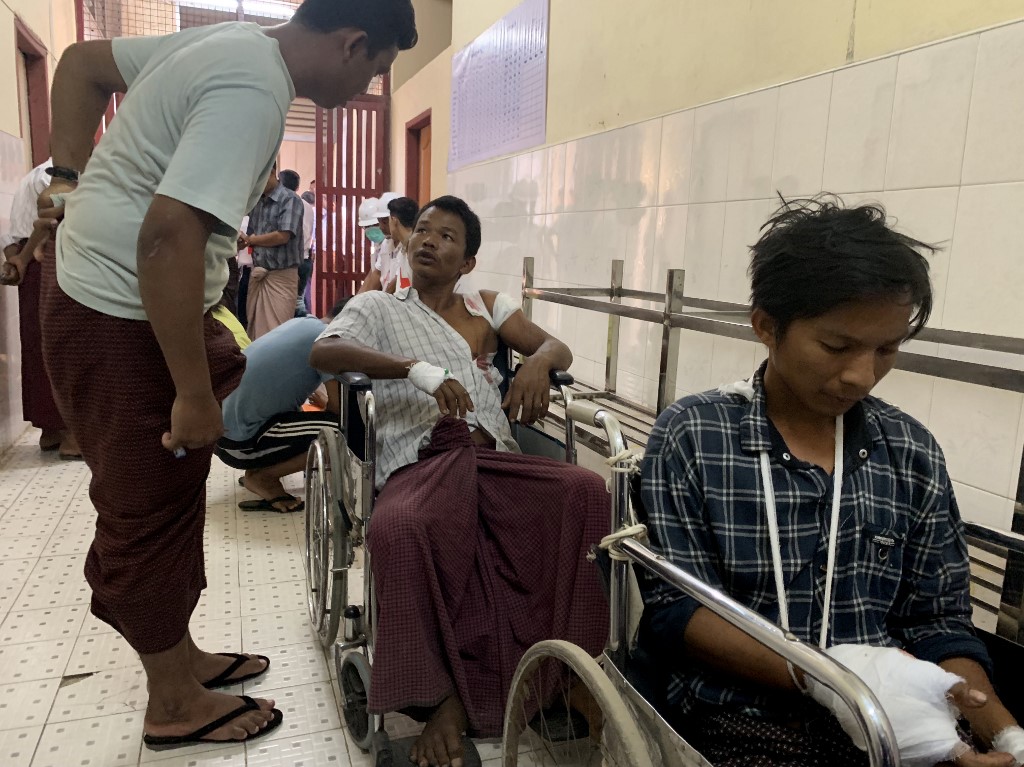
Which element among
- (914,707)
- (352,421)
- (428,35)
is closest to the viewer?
(914,707)

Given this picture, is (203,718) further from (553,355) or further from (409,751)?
(553,355)

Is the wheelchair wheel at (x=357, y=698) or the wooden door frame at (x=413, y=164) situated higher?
the wooden door frame at (x=413, y=164)

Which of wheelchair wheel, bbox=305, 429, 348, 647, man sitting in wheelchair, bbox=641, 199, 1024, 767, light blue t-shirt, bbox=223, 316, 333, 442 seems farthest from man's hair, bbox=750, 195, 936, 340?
light blue t-shirt, bbox=223, 316, 333, 442

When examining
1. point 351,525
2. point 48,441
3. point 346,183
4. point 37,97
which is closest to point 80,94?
point 351,525

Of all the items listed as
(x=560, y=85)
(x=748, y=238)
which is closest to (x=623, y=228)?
(x=748, y=238)

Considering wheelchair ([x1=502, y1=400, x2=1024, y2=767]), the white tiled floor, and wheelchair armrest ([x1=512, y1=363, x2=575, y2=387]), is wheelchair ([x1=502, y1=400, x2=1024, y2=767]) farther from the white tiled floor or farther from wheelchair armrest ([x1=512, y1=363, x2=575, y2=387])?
the white tiled floor

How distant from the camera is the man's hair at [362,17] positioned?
1189 mm

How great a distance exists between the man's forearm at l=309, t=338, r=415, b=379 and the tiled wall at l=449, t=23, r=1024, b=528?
0.97 meters

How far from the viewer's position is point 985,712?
79 centimetres

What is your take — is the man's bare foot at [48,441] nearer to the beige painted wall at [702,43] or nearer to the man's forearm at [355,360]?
the man's forearm at [355,360]

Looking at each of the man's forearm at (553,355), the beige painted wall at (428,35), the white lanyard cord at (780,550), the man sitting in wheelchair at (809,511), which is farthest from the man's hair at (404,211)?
the white lanyard cord at (780,550)

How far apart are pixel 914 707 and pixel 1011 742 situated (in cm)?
18

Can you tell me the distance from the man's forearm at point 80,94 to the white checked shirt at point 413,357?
1.97 feet

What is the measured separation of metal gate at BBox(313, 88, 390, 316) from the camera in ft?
21.0
